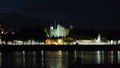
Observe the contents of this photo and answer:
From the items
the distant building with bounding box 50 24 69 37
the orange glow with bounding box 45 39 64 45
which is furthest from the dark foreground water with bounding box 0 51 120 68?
the distant building with bounding box 50 24 69 37

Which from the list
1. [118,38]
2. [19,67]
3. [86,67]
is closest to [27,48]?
[118,38]

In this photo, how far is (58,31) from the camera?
14150cm

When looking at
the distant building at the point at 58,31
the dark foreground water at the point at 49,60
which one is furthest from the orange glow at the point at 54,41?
the dark foreground water at the point at 49,60

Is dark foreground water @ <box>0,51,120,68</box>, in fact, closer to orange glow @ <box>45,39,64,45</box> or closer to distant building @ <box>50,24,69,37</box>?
orange glow @ <box>45,39,64,45</box>

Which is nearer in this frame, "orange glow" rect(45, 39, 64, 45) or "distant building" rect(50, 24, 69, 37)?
"orange glow" rect(45, 39, 64, 45)

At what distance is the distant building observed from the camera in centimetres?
13912

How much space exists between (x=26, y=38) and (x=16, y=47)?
87.3 feet

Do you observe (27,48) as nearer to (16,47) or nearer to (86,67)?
(16,47)

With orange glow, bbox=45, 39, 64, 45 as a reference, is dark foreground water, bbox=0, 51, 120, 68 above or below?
below

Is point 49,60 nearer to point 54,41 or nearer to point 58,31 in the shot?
point 54,41

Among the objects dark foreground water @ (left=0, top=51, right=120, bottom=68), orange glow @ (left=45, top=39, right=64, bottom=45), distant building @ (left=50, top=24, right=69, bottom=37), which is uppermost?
distant building @ (left=50, top=24, right=69, bottom=37)

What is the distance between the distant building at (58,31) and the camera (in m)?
139

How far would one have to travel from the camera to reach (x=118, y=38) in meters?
131

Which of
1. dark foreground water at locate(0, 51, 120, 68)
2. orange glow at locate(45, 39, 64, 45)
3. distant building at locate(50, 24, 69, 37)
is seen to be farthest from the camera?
distant building at locate(50, 24, 69, 37)
